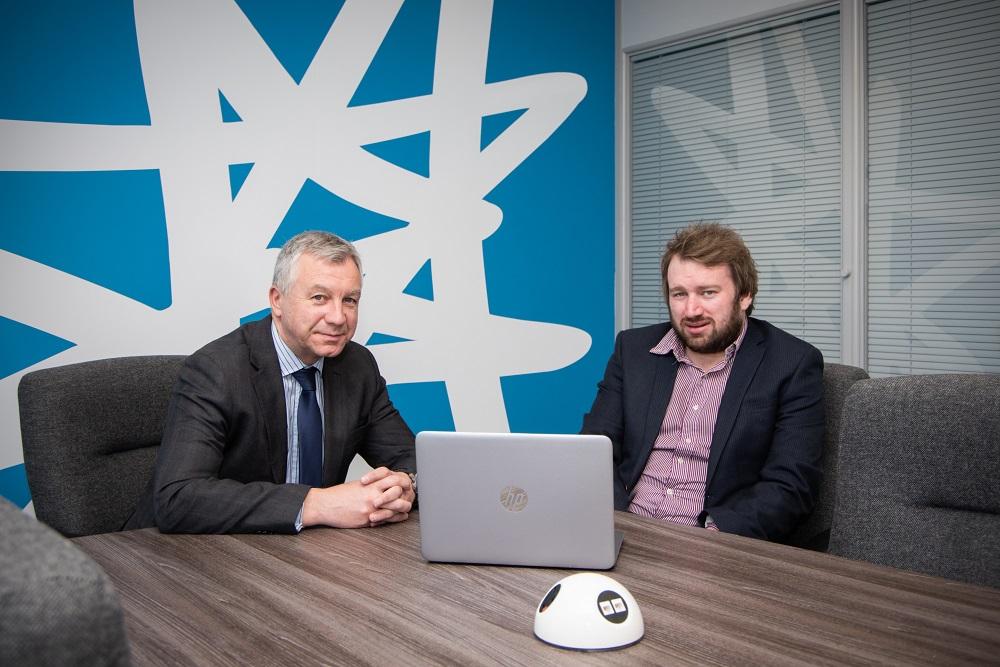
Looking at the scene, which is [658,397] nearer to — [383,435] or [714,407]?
[714,407]

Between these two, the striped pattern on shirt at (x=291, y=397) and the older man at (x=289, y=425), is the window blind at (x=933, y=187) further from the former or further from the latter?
the striped pattern on shirt at (x=291, y=397)

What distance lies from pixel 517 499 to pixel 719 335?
1137 mm

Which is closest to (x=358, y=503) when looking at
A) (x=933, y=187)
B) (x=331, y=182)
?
(x=331, y=182)

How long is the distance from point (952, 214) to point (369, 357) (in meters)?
2.62

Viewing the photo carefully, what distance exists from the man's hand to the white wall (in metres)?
3.26

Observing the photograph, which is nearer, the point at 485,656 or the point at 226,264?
the point at 485,656

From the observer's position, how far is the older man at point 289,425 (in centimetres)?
168

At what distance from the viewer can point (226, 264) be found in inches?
121

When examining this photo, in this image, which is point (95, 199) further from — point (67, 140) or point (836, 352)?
point (836, 352)

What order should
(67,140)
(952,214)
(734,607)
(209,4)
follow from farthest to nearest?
(952,214) < (209,4) < (67,140) < (734,607)

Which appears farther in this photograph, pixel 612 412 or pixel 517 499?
pixel 612 412

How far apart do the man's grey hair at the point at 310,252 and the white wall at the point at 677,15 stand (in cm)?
276

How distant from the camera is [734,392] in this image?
7.29 ft

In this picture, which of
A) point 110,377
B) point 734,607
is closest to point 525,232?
point 110,377
